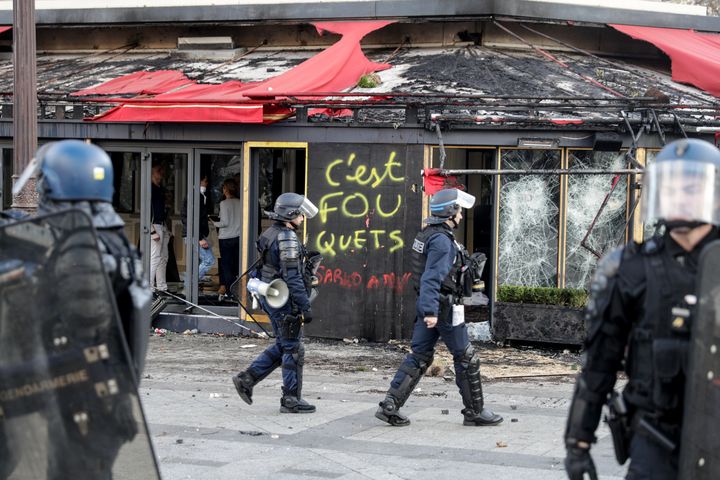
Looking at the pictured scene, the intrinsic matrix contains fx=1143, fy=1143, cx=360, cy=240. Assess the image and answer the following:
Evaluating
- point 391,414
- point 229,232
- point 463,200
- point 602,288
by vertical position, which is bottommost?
point 391,414

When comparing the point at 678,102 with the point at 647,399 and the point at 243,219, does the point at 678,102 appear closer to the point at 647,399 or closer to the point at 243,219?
the point at 243,219

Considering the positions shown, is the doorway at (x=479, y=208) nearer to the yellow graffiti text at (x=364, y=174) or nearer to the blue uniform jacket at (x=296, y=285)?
the yellow graffiti text at (x=364, y=174)

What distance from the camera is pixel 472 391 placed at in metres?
8.77

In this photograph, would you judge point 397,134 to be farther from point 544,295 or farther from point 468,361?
point 468,361

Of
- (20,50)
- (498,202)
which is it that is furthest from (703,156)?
(498,202)

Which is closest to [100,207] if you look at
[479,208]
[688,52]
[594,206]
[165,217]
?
[594,206]

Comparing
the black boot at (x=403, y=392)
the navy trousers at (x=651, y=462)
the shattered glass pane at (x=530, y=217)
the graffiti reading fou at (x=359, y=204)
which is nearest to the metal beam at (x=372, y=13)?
the shattered glass pane at (x=530, y=217)

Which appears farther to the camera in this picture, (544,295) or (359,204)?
(359,204)

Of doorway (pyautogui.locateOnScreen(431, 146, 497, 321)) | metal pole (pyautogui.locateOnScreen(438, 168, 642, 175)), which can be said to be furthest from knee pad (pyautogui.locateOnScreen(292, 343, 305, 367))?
doorway (pyautogui.locateOnScreen(431, 146, 497, 321))

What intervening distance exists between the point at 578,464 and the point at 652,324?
59cm

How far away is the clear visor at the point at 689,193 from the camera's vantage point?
13.5 feet

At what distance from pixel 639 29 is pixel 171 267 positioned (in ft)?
24.3

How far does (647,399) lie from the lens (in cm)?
409

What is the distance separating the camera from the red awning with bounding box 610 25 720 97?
15.1 m
